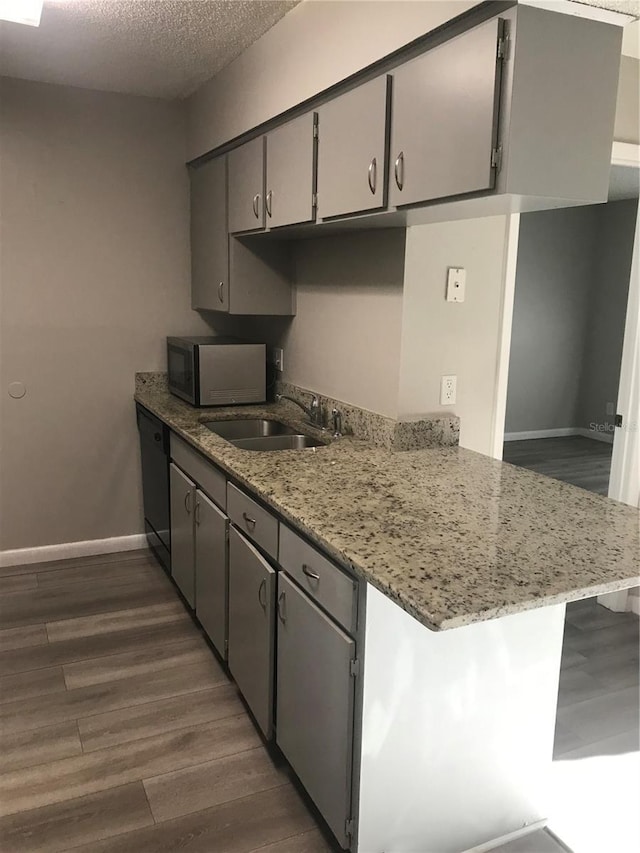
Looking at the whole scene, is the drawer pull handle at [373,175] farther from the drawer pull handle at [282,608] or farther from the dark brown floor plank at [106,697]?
the dark brown floor plank at [106,697]

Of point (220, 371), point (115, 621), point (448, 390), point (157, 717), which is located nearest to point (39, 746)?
point (157, 717)

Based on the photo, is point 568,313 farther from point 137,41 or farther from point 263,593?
point 263,593

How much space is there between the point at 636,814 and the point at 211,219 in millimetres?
3045

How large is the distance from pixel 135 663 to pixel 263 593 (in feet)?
3.24

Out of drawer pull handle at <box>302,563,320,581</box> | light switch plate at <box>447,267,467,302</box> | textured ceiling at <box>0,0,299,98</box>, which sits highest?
textured ceiling at <box>0,0,299,98</box>

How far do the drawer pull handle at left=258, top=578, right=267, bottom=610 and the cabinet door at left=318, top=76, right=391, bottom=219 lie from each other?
1200 millimetres

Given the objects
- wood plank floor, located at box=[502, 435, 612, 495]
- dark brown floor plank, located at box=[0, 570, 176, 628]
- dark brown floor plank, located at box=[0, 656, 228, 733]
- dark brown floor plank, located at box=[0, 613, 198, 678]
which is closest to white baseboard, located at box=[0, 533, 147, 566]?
dark brown floor plank, located at box=[0, 570, 176, 628]

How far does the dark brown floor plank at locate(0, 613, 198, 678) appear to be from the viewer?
2.82 metres

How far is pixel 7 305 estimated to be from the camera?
3.51 meters

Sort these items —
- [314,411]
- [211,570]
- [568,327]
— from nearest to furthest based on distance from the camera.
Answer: [211,570]
[314,411]
[568,327]

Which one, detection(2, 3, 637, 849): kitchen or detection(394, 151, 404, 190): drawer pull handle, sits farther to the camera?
detection(2, 3, 637, 849): kitchen

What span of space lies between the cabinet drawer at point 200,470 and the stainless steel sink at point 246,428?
0.19 metres

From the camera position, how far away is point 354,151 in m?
2.15

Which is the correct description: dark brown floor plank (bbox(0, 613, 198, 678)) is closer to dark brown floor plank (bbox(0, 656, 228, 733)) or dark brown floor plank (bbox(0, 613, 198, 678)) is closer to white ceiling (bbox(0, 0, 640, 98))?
dark brown floor plank (bbox(0, 656, 228, 733))
